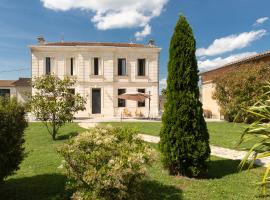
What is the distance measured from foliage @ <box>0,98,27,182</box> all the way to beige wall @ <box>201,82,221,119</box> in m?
23.6

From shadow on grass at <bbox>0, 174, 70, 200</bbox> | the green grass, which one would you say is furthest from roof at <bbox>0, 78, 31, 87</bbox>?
shadow on grass at <bbox>0, 174, 70, 200</bbox>

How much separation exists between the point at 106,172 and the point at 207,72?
90.1 ft

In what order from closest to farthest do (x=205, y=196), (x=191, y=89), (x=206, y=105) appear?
1. (x=205, y=196)
2. (x=191, y=89)
3. (x=206, y=105)

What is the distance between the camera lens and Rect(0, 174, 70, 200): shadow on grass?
553 cm

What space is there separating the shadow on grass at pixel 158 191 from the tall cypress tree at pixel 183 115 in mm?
741

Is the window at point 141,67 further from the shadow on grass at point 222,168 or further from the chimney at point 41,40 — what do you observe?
the shadow on grass at point 222,168

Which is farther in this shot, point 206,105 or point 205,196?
point 206,105

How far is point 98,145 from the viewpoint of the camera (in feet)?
15.6

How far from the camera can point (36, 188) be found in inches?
238

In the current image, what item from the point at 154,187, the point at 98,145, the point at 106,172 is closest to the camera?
the point at 106,172

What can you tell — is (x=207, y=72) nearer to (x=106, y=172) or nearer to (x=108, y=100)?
(x=108, y=100)

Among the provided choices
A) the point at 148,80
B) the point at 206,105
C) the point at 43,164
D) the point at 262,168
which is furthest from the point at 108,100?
the point at 262,168

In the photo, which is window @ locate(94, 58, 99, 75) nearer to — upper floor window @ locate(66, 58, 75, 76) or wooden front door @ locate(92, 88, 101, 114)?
wooden front door @ locate(92, 88, 101, 114)

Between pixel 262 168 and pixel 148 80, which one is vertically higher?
pixel 148 80
